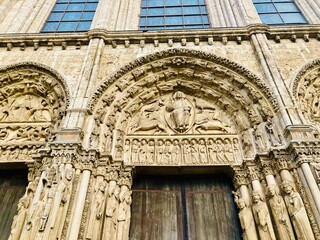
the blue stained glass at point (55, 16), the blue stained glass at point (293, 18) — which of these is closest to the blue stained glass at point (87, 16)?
the blue stained glass at point (55, 16)

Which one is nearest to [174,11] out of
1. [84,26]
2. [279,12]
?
[84,26]

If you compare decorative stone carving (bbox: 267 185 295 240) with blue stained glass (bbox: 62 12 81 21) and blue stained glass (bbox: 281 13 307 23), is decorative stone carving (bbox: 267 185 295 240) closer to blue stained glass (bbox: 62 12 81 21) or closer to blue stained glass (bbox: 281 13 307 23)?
blue stained glass (bbox: 281 13 307 23)

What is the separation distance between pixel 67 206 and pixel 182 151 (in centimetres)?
249

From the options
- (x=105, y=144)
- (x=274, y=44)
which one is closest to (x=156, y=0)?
(x=274, y=44)

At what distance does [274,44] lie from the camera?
6520 millimetres

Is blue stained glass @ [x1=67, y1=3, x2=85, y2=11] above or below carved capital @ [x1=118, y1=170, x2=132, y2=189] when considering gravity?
above

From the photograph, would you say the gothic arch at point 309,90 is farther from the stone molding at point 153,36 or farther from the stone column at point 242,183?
the stone column at point 242,183

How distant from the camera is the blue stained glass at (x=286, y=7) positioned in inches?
343

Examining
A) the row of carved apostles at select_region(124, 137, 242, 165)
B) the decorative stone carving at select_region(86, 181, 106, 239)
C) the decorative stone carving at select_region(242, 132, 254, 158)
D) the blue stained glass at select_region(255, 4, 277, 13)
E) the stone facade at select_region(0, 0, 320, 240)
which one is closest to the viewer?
the decorative stone carving at select_region(86, 181, 106, 239)

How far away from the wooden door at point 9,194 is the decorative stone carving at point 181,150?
7.30ft

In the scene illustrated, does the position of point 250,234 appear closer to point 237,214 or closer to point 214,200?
point 237,214

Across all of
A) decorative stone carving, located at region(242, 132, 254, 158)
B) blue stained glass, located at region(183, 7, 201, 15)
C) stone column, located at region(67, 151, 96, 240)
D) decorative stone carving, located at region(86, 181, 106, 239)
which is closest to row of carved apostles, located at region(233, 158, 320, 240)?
decorative stone carving, located at region(242, 132, 254, 158)

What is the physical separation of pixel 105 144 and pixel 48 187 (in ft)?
4.55

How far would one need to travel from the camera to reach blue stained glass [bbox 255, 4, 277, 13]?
860 cm
